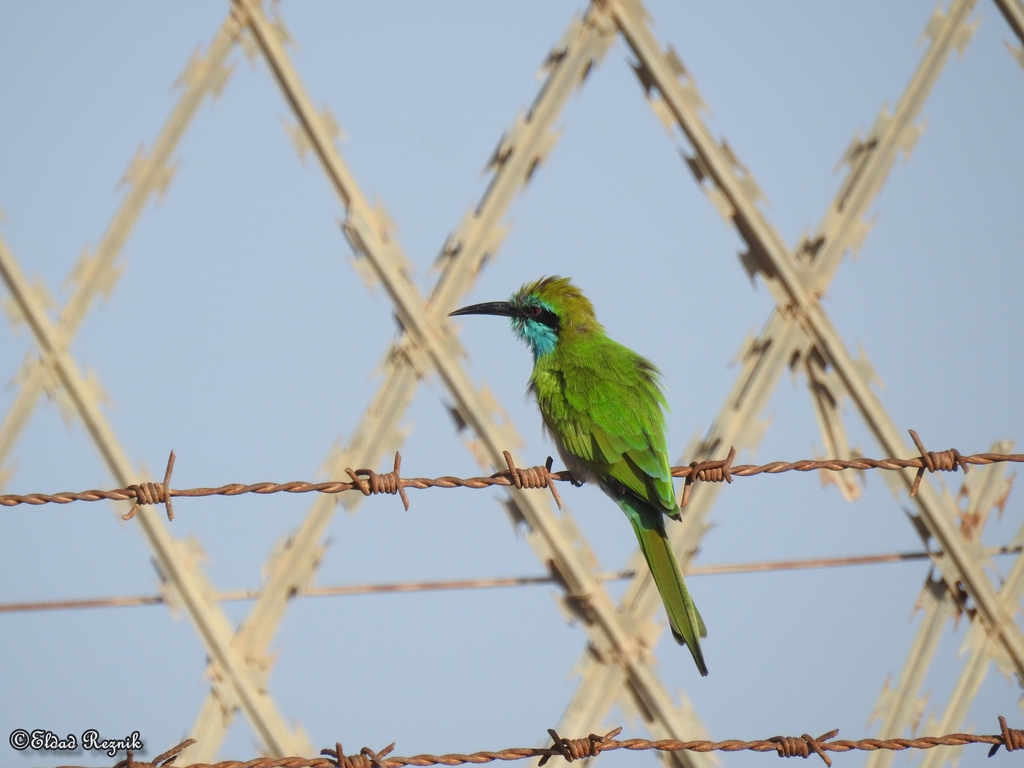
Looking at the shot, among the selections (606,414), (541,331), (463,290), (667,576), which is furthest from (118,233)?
(667,576)

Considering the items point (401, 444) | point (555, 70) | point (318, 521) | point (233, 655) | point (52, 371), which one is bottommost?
point (233, 655)

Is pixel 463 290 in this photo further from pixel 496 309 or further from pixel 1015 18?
pixel 1015 18

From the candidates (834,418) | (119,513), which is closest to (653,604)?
(834,418)

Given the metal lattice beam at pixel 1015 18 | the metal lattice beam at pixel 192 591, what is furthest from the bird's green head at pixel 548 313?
the metal lattice beam at pixel 1015 18

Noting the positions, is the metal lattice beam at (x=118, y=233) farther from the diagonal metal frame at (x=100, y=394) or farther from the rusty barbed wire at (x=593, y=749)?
the rusty barbed wire at (x=593, y=749)

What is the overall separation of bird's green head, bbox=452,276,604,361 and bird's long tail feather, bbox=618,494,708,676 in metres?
0.68

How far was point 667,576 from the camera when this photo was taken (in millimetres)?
2080

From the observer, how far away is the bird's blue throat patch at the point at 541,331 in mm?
2871

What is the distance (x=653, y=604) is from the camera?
3396mm

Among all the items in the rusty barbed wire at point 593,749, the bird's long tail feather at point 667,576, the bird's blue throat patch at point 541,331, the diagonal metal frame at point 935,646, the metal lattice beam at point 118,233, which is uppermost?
the metal lattice beam at point 118,233

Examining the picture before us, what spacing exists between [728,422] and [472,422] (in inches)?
33.2

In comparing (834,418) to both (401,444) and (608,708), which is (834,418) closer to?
(608,708)

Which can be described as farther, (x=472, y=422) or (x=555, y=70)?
(x=555, y=70)

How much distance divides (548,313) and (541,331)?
2.3 inches
